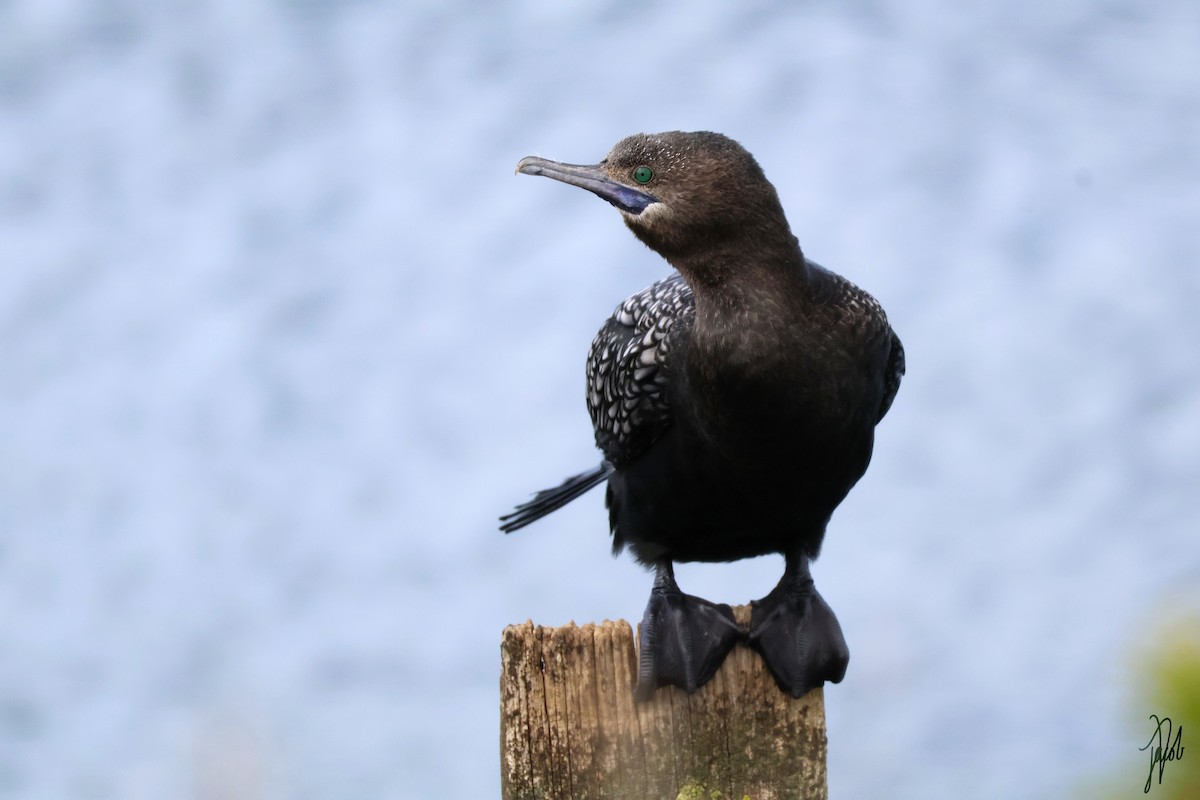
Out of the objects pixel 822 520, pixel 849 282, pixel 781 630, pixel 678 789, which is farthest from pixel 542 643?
pixel 849 282

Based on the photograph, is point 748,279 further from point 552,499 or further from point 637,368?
point 552,499

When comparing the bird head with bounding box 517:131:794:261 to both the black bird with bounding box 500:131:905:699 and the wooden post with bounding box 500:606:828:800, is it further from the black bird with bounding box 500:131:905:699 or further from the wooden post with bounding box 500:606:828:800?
the wooden post with bounding box 500:606:828:800

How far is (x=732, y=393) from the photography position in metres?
3.24

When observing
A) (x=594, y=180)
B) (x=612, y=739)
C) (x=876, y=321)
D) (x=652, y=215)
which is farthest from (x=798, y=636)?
(x=594, y=180)

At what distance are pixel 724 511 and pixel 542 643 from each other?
74 cm

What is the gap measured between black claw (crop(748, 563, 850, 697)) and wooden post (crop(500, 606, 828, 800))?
17cm

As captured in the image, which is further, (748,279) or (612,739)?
(748,279)

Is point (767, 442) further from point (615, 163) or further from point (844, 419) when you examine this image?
point (615, 163)

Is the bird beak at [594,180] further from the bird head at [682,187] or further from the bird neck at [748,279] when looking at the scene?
the bird neck at [748,279]

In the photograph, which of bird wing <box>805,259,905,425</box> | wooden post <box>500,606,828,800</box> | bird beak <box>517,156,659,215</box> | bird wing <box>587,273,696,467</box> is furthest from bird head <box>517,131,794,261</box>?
wooden post <box>500,606,828,800</box>

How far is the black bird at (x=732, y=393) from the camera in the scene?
3199mm

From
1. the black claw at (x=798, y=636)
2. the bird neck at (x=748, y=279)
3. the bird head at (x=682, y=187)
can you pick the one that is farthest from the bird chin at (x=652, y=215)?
the black claw at (x=798, y=636)

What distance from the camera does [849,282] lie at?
3.56 m

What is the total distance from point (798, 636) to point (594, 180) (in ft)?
3.91
